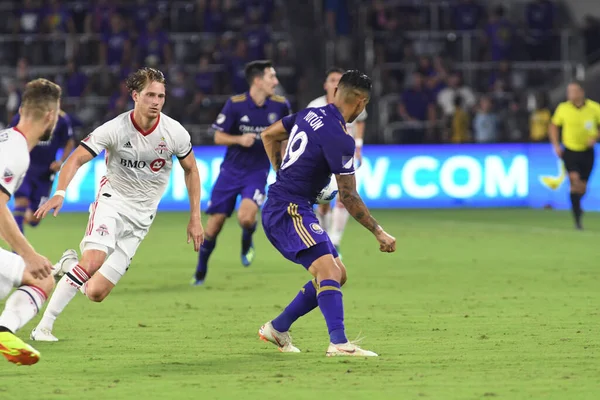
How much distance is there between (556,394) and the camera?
256 inches

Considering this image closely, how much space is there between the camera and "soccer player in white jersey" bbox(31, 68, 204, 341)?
887 centimetres

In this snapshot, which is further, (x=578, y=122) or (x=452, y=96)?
(x=452, y=96)

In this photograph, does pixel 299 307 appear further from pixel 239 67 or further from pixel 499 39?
pixel 499 39

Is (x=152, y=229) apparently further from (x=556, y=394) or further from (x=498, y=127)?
(x=556, y=394)

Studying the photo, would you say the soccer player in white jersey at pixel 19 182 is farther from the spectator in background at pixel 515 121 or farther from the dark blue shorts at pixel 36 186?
the spectator in background at pixel 515 121

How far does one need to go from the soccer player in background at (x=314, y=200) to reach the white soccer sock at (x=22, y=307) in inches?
68.8

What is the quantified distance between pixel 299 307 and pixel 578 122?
12.9 m

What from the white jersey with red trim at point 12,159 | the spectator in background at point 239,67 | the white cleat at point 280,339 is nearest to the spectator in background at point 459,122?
the spectator in background at point 239,67

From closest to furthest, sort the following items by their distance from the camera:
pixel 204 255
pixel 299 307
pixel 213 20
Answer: pixel 299 307
pixel 204 255
pixel 213 20

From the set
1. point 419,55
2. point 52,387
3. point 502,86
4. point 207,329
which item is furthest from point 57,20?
point 52,387

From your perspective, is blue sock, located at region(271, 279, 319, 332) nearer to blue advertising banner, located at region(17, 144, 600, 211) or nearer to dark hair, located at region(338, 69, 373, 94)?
dark hair, located at region(338, 69, 373, 94)

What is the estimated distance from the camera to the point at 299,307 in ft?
26.9

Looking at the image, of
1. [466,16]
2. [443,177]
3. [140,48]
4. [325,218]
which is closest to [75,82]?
[140,48]

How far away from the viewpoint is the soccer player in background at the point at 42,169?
14.8 m
